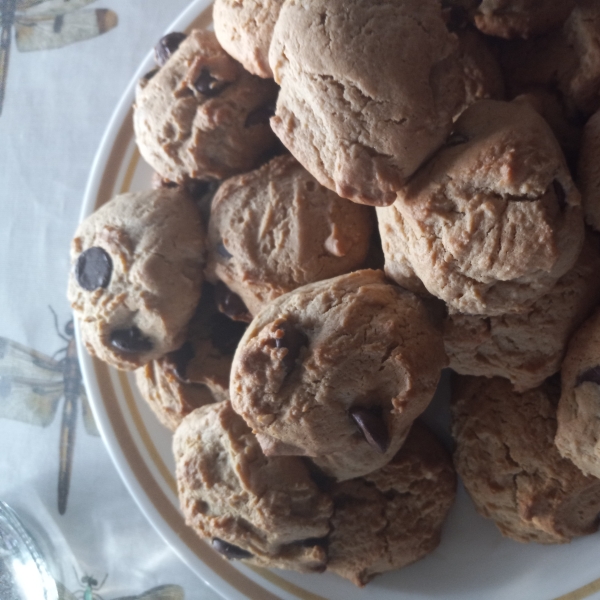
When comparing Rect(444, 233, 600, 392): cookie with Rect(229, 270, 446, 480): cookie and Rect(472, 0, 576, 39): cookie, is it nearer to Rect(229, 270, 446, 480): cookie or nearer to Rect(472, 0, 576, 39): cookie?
Rect(229, 270, 446, 480): cookie

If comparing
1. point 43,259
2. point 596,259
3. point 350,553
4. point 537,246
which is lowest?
point 350,553

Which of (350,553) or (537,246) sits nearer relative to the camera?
(537,246)

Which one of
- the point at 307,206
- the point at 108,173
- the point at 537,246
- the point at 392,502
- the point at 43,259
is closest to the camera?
the point at 537,246

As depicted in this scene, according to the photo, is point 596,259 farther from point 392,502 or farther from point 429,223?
point 392,502

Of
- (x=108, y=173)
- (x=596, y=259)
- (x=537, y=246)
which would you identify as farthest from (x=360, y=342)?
(x=108, y=173)

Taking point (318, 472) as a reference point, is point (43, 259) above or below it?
above

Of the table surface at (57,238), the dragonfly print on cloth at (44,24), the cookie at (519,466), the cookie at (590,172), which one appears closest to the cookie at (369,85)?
the cookie at (590,172)

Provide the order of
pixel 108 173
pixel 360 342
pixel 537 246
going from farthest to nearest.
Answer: pixel 108 173
pixel 360 342
pixel 537 246

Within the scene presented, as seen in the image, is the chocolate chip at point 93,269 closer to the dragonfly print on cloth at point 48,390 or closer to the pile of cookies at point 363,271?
the pile of cookies at point 363,271
